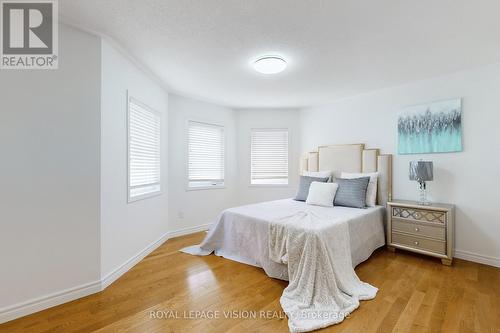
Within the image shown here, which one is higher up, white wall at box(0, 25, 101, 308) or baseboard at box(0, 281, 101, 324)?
white wall at box(0, 25, 101, 308)

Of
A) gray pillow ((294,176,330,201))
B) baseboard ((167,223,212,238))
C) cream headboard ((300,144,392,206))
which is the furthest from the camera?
baseboard ((167,223,212,238))

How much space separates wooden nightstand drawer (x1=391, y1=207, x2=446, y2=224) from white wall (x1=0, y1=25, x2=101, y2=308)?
3582mm

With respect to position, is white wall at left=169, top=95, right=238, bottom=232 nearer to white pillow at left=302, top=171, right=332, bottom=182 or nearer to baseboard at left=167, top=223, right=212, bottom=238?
baseboard at left=167, top=223, right=212, bottom=238

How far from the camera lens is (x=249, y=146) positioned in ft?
15.5

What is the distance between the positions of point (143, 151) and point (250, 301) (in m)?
2.29

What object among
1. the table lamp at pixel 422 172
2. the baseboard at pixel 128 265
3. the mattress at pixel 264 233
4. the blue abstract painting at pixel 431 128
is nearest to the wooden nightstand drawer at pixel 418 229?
the mattress at pixel 264 233

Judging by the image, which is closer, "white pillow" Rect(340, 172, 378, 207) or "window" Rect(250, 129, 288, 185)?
"white pillow" Rect(340, 172, 378, 207)

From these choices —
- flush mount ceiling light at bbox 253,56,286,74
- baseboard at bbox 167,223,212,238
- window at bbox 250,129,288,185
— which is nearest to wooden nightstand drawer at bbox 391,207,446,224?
window at bbox 250,129,288,185

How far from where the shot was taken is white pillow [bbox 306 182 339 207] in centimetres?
322

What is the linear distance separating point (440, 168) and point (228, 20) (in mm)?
3203

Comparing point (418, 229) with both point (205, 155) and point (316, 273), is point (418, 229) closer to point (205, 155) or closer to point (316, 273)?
point (316, 273)

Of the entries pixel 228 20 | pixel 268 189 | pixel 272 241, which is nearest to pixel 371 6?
pixel 228 20

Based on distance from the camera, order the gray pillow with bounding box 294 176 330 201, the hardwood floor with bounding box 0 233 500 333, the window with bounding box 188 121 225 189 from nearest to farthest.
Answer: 1. the hardwood floor with bounding box 0 233 500 333
2. the gray pillow with bounding box 294 176 330 201
3. the window with bounding box 188 121 225 189

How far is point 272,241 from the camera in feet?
7.73
